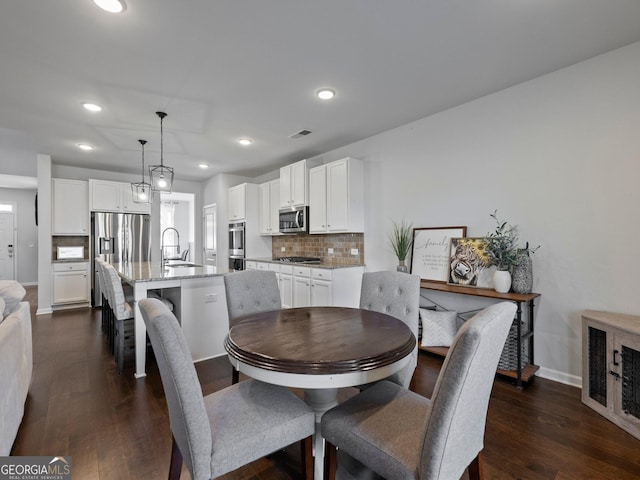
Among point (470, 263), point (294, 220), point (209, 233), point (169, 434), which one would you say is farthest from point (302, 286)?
point (209, 233)

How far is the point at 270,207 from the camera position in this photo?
18.9 ft

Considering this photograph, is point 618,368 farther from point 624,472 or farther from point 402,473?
point 402,473

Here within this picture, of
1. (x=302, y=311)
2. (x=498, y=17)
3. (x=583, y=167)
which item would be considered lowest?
(x=302, y=311)

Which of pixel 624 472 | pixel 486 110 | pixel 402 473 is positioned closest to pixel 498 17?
pixel 486 110

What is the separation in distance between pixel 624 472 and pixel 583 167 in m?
2.09

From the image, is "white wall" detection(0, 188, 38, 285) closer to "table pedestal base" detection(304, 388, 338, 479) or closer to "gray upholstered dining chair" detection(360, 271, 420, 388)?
"gray upholstered dining chair" detection(360, 271, 420, 388)

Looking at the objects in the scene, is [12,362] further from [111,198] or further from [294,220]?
[111,198]

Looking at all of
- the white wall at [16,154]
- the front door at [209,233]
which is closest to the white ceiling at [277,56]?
the white wall at [16,154]

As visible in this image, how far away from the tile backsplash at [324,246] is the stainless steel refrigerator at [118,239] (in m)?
2.63

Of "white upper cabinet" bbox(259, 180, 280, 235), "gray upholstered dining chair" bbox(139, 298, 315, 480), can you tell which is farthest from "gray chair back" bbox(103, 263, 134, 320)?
"white upper cabinet" bbox(259, 180, 280, 235)

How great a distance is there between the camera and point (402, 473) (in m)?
1.07

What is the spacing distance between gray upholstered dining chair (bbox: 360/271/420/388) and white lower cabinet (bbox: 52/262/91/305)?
5.67 meters

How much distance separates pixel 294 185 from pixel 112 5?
3269 millimetres

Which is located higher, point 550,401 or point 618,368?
point 618,368
